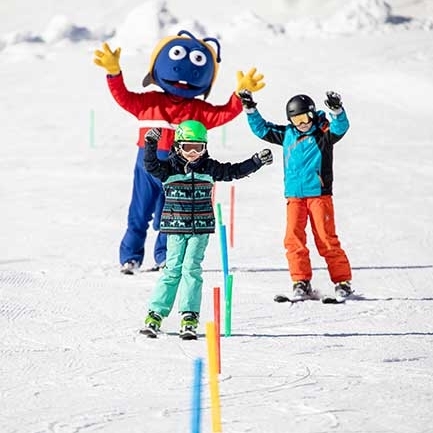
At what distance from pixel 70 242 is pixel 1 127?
1385 cm

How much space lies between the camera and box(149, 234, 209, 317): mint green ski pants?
6652 millimetres

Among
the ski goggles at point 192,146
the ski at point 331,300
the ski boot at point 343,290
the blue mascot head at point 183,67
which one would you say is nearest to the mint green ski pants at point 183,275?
the ski goggles at point 192,146

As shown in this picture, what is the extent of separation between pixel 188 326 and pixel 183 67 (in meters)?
3.23

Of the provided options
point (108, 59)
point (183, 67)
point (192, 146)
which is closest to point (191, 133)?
point (192, 146)

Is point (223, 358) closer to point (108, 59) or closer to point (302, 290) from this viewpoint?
point (302, 290)

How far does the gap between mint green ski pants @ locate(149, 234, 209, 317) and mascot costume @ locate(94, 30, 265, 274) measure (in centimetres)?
233

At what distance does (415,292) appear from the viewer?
8.65 metres

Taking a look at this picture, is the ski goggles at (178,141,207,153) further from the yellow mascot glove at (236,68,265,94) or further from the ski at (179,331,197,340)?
the yellow mascot glove at (236,68,265,94)

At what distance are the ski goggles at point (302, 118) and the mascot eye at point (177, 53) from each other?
5.16 ft

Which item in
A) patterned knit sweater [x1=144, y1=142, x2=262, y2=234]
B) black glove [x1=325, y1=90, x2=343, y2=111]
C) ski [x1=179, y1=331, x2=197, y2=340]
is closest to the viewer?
ski [x1=179, y1=331, x2=197, y2=340]

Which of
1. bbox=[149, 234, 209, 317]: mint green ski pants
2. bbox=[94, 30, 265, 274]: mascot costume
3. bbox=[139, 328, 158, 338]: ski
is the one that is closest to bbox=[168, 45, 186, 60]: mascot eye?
bbox=[94, 30, 265, 274]: mascot costume

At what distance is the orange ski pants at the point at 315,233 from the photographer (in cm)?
818

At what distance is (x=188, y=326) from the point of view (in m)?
6.61

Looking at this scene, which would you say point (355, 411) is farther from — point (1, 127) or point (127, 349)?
point (1, 127)
